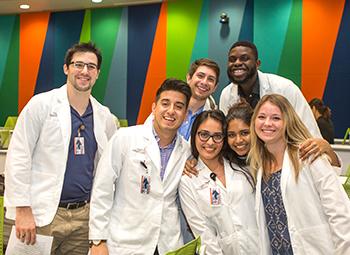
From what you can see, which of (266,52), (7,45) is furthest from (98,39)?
(266,52)

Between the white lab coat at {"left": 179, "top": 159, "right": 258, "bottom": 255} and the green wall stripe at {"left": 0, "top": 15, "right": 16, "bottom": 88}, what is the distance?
837 cm

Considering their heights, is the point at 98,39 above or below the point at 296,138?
above

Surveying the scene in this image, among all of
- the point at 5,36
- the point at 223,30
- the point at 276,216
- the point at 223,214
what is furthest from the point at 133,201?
the point at 5,36

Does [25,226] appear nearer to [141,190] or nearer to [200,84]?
[141,190]

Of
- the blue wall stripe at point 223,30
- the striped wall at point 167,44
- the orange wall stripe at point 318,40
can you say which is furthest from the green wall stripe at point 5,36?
the orange wall stripe at point 318,40

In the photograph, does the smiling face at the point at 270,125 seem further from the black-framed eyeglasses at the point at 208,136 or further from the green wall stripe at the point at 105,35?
the green wall stripe at the point at 105,35

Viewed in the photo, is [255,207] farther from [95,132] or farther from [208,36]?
[208,36]

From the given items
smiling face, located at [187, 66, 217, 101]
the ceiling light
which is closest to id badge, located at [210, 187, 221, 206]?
smiling face, located at [187, 66, 217, 101]

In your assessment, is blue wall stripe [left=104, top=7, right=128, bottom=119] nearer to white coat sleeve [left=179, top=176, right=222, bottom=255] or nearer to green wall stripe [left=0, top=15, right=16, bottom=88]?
green wall stripe [left=0, top=15, right=16, bottom=88]

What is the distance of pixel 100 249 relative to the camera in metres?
1.99

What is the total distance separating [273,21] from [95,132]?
565 cm

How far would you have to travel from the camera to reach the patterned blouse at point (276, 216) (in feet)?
6.26

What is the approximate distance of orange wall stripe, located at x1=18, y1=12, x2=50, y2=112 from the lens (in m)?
9.07

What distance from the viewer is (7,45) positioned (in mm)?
9297
